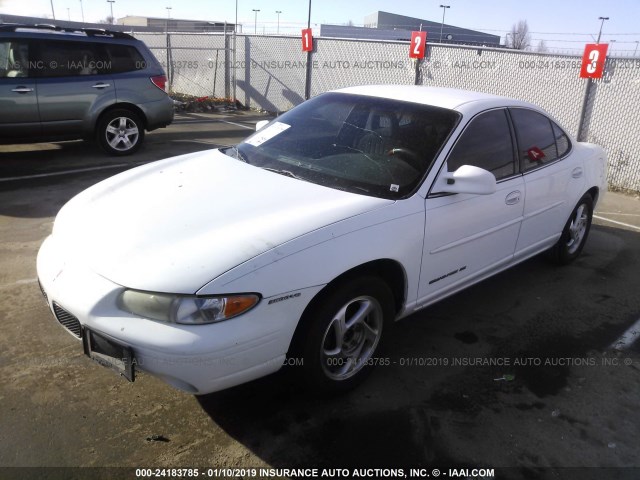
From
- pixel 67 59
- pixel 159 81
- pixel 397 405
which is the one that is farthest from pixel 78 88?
pixel 397 405

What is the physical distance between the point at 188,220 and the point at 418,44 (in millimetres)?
9231

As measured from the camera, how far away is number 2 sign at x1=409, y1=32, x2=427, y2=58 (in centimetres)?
1059

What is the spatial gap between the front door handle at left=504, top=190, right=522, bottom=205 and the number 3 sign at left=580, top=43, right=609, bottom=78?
5.73 m

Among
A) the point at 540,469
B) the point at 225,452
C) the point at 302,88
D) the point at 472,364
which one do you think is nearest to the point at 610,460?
the point at 540,469

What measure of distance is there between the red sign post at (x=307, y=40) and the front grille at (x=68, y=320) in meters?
11.6

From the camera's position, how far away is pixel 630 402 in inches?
123

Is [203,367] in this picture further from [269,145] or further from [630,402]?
[630,402]

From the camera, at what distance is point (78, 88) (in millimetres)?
7895

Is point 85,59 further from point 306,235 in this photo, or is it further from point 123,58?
point 306,235

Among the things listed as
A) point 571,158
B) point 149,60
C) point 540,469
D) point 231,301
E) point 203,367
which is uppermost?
point 149,60

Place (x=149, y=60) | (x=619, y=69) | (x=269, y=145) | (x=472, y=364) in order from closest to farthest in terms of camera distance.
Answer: (x=472, y=364) → (x=269, y=145) → (x=619, y=69) → (x=149, y=60)

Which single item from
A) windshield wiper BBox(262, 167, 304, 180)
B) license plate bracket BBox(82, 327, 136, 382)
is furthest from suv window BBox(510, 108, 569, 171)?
license plate bracket BBox(82, 327, 136, 382)

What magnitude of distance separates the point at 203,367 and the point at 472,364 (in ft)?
6.15

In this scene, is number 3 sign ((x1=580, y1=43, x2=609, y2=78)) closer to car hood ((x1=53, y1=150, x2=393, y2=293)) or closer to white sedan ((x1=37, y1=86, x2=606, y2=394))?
white sedan ((x1=37, y1=86, x2=606, y2=394))
